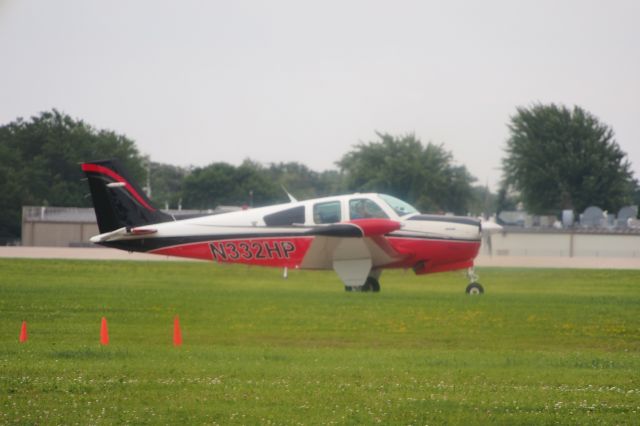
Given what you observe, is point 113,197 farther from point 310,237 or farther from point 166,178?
point 166,178

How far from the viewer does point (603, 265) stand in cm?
4616

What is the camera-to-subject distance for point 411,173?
7756 centimetres

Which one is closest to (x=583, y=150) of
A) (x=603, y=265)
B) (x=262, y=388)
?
(x=603, y=265)

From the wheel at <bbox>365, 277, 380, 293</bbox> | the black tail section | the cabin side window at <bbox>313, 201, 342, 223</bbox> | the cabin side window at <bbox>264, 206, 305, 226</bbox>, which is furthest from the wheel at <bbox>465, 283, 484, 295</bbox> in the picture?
the black tail section

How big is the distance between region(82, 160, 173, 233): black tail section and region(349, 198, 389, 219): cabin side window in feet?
18.6

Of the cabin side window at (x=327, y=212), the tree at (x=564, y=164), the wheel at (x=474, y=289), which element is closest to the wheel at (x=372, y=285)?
the wheel at (x=474, y=289)

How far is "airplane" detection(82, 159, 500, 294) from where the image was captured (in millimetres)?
27359

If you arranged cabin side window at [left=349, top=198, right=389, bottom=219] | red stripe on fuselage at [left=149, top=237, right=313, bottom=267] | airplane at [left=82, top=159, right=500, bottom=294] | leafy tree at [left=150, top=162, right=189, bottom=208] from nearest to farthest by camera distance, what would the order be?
cabin side window at [left=349, top=198, right=389, bottom=219] → airplane at [left=82, top=159, right=500, bottom=294] → red stripe on fuselage at [left=149, top=237, right=313, bottom=267] → leafy tree at [left=150, top=162, right=189, bottom=208]

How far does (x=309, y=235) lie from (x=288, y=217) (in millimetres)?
706

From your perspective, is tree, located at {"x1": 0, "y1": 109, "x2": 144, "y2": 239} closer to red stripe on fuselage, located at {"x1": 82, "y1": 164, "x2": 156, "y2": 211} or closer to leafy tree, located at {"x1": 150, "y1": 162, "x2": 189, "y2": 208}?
red stripe on fuselage, located at {"x1": 82, "y1": 164, "x2": 156, "y2": 211}

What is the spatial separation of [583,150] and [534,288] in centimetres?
4943

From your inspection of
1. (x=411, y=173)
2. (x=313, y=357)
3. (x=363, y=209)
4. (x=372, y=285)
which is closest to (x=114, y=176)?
(x=363, y=209)

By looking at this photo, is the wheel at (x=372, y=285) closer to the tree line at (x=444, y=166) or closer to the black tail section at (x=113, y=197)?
the black tail section at (x=113, y=197)

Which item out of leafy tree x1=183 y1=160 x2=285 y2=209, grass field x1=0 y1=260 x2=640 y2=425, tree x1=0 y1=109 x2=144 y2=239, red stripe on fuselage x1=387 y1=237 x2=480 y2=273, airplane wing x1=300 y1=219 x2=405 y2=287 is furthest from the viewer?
leafy tree x1=183 y1=160 x2=285 y2=209
